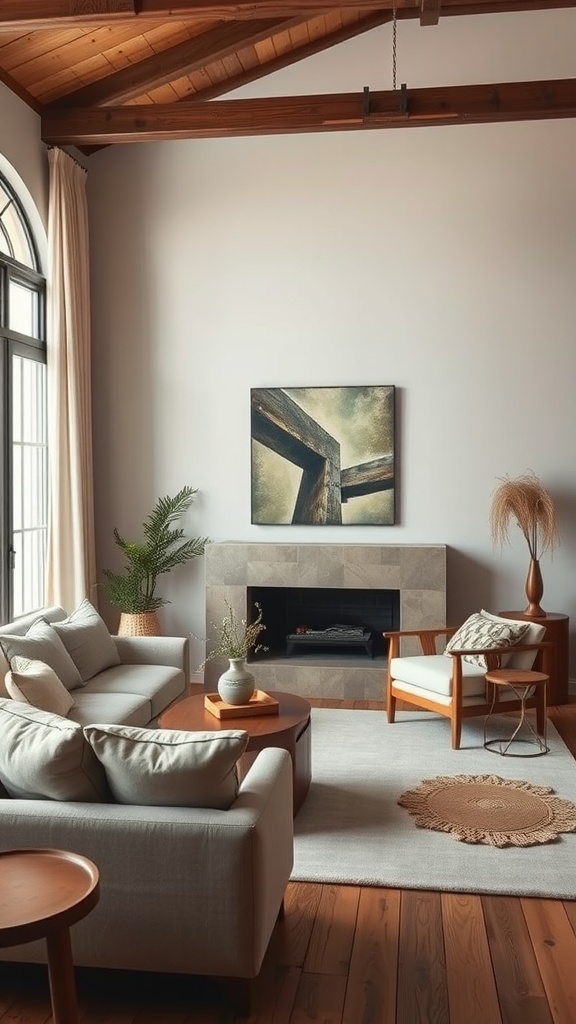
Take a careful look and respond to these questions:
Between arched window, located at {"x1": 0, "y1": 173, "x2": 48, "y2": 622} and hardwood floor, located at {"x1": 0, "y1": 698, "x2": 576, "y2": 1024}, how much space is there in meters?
3.59

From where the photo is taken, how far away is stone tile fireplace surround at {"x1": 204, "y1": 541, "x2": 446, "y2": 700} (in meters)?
6.74

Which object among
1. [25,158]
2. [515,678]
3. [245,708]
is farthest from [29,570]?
[515,678]

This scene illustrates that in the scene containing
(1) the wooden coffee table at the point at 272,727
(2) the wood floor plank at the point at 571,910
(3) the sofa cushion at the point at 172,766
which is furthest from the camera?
(1) the wooden coffee table at the point at 272,727

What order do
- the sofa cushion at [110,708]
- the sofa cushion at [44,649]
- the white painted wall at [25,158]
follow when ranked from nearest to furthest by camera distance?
the sofa cushion at [110,708]
the sofa cushion at [44,649]
the white painted wall at [25,158]

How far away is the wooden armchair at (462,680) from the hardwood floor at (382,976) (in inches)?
77.0

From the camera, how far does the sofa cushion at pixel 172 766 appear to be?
9.10ft

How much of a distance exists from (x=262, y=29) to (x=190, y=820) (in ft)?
18.6

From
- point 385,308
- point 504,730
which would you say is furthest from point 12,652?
point 385,308

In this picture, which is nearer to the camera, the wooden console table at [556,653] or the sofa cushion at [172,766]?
the sofa cushion at [172,766]

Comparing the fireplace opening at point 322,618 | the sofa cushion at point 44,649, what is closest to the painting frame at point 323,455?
the fireplace opening at point 322,618

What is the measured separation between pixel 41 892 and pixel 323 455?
5236mm

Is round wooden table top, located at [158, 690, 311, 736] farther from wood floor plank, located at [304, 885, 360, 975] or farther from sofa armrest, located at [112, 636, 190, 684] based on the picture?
sofa armrest, located at [112, 636, 190, 684]

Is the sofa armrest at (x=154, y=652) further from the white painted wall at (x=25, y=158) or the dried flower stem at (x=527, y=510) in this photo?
the white painted wall at (x=25, y=158)

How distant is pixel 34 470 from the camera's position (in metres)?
6.88
